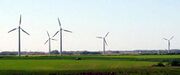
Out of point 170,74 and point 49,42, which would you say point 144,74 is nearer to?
point 170,74

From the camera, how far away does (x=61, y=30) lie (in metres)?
169

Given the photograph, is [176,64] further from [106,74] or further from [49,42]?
[49,42]

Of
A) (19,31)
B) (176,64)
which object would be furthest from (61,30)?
(176,64)

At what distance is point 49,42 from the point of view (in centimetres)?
19750

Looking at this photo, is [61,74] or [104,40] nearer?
[61,74]

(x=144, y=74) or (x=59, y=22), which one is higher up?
(x=59, y=22)

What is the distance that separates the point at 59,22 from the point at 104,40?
28.1 meters

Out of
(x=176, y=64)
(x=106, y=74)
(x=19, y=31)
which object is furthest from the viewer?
(x=19, y=31)

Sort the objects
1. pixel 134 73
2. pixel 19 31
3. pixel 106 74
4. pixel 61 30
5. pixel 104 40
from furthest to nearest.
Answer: pixel 104 40, pixel 61 30, pixel 19 31, pixel 134 73, pixel 106 74

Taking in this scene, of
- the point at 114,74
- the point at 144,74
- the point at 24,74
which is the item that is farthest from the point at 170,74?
the point at 24,74

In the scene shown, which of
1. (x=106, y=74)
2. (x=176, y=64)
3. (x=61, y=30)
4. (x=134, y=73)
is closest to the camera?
(x=106, y=74)

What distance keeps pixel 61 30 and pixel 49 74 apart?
120 metres

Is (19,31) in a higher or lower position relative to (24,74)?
higher

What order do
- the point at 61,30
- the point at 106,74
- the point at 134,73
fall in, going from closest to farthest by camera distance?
the point at 106,74
the point at 134,73
the point at 61,30
